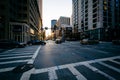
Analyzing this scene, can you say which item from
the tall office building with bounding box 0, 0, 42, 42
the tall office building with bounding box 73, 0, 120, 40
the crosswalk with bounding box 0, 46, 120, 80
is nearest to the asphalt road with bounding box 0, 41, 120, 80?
the crosswalk with bounding box 0, 46, 120, 80

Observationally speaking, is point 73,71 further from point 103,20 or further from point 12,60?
point 103,20

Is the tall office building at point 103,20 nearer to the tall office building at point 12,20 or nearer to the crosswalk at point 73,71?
the tall office building at point 12,20

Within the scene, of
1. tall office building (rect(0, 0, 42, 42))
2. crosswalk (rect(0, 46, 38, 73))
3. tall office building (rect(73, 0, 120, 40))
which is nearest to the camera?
crosswalk (rect(0, 46, 38, 73))

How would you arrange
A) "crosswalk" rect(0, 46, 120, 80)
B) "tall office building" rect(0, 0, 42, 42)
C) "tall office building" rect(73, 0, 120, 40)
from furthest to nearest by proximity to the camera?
"tall office building" rect(73, 0, 120, 40), "tall office building" rect(0, 0, 42, 42), "crosswalk" rect(0, 46, 120, 80)

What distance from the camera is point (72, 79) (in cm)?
569

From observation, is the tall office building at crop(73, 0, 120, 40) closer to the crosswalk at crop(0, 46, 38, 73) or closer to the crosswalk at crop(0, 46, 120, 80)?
the crosswalk at crop(0, 46, 38, 73)

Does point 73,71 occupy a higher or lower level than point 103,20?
lower

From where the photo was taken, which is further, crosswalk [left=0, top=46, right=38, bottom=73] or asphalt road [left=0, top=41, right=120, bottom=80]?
crosswalk [left=0, top=46, right=38, bottom=73]

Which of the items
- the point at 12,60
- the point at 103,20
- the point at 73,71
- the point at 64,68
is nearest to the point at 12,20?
the point at 12,60

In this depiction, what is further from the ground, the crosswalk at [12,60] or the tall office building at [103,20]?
the tall office building at [103,20]

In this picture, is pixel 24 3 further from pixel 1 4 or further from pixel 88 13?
pixel 88 13

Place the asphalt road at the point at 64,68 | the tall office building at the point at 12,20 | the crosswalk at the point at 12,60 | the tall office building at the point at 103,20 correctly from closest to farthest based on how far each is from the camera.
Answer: the asphalt road at the point at 64,68, the crosswalk at the point at 12,60, the tall office building at the point at 12,20, the tall office building at the point at 103,20

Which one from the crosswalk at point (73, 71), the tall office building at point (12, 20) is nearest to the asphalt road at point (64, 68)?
the crosswalk at point (73, 71)

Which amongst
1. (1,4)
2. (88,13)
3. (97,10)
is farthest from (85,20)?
(1,4)
